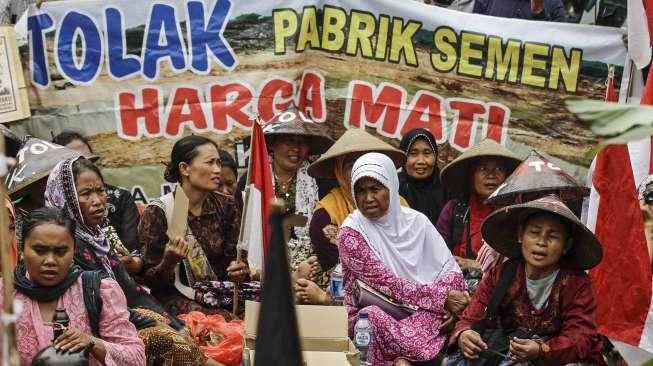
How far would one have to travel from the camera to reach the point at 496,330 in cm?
686

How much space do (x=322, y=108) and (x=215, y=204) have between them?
5.43 feet

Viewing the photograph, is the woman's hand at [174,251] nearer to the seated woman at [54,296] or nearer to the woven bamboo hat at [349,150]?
the woven bamboo hat at [349,150]

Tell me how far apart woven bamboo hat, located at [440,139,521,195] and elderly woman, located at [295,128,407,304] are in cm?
34

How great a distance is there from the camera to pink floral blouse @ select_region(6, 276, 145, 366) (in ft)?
19.4

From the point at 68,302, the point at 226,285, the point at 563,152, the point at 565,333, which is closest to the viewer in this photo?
the point at 68,302

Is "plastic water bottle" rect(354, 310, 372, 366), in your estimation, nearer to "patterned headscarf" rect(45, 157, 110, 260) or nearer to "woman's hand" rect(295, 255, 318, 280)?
"woman's hand" rect(295, 255, 318, 280)

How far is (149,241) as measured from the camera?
25.7 ft

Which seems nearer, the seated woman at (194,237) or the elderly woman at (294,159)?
the seated woman at (194,237)

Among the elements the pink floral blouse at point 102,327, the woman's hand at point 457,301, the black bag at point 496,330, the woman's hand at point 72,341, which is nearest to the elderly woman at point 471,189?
the woman's hand at point 457,301

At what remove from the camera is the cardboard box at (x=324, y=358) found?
21.4 feet

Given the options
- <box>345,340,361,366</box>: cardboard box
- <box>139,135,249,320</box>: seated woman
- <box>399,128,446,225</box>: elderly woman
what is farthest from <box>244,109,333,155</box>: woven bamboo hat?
<box>345,340,361,366</box>: cardboard box

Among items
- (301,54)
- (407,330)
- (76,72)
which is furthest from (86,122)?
(407,330)

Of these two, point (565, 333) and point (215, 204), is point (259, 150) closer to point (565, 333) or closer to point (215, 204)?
point (215, 204)

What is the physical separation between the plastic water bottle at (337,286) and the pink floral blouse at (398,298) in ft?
0.43
